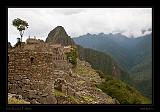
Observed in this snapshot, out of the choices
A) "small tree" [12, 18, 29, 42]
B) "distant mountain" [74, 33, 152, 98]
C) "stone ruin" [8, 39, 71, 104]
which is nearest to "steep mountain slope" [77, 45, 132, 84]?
"distant mountain" [74, 33, 152, 98]

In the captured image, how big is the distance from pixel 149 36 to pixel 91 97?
0.66m

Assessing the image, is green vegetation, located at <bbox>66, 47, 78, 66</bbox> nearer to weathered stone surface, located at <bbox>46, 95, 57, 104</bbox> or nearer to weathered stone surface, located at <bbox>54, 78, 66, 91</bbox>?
weathered stone surface, located at <bbox>54, 78, 66, 91</bbox>

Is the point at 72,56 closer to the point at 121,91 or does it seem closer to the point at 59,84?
the point at 59,84

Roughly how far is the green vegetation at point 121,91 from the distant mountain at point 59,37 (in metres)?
0.42

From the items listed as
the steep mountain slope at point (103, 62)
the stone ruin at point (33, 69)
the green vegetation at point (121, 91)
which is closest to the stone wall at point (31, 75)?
the stone ruin at point (33, 69)

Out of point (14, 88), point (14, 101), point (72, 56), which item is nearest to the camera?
point (14, 101)

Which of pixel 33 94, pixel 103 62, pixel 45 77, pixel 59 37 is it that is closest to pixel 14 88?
pixel 33 94

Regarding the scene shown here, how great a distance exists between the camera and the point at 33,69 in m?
5.25

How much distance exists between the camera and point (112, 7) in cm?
500

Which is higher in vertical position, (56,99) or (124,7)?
(124,7)

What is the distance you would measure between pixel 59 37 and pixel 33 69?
0.33 meters
